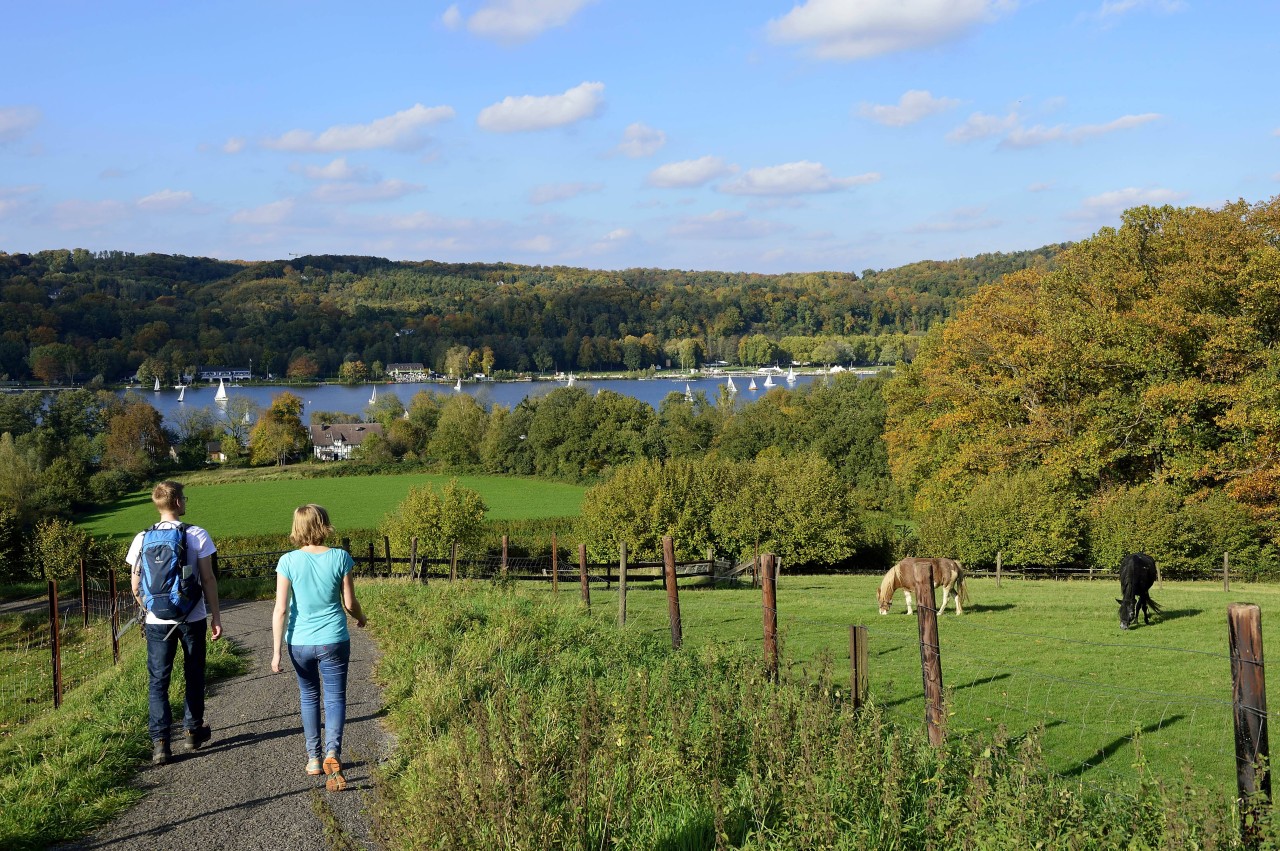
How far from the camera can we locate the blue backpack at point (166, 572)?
6.59 m

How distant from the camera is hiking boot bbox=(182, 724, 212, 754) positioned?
22.3ft

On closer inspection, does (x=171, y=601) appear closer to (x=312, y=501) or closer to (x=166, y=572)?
(x=166, y=572)

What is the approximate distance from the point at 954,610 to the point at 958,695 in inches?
321

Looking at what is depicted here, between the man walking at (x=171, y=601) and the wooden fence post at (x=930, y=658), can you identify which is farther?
the man walking at (x=171, y=601)

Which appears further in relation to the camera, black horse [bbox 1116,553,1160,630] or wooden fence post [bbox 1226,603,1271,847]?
black horse [bbox 1116,553,1160,630]

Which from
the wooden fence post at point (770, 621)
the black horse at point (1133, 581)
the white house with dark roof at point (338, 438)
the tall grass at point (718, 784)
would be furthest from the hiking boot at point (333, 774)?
the white house with dark roof at point (338, 438)

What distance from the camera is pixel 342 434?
111312 millimetres

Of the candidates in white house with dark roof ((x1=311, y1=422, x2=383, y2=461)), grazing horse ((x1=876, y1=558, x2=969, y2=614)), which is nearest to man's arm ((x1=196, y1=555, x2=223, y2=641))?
grazing horse ((x1=876, y1=558, x2=969, y2=614))

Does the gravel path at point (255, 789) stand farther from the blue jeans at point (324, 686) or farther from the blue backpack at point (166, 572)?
the blue backpack at point (166, 572)

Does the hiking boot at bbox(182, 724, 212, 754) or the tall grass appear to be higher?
the tall grass

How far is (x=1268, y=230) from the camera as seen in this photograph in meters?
33.6

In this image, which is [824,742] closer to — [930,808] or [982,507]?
[930,808]

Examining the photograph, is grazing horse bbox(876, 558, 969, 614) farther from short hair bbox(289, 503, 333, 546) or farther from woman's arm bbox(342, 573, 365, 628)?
short hair bbox(289, 503, 333, 546)

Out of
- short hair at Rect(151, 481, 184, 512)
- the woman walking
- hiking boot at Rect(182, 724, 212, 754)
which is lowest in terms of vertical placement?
hiking boot at Rect(182, 724, 212, 754)
